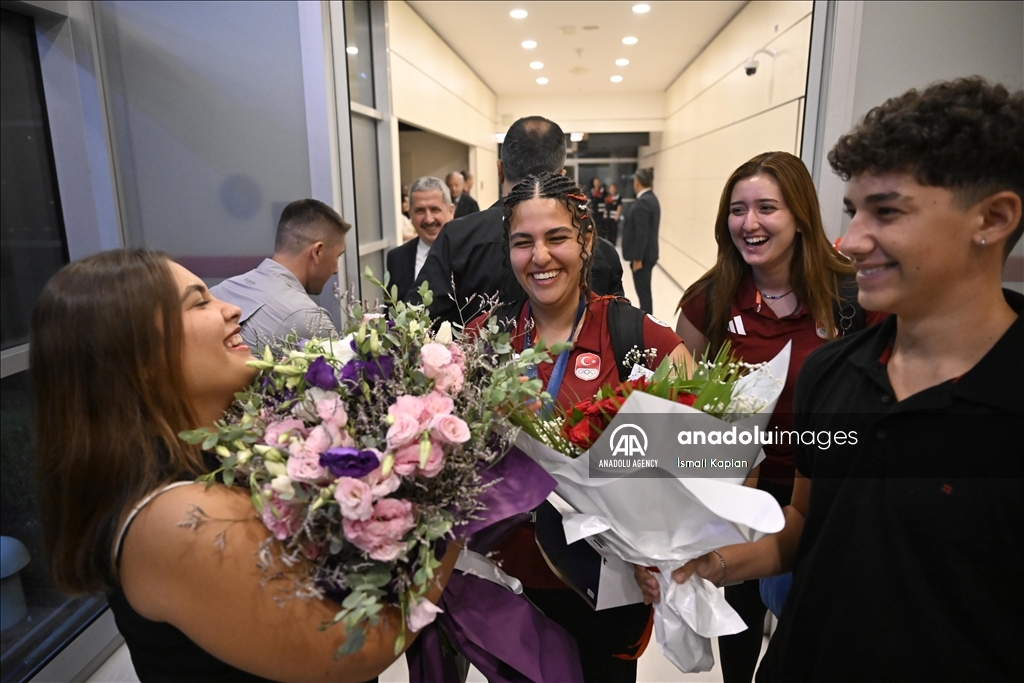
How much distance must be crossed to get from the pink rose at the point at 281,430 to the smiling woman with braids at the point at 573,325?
2.03 ft

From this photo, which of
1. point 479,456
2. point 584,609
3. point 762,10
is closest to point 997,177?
point 479,456

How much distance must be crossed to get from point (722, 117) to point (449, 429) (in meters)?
7.81

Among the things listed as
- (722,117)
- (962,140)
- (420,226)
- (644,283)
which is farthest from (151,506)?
(722,117)

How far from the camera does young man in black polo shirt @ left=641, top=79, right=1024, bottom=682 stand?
827 mm

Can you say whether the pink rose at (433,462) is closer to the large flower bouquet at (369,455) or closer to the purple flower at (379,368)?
the large flower bouquet at (369,455)

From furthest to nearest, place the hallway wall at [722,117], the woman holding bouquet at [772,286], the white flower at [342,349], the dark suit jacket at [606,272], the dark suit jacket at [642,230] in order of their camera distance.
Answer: the dark suit jacket at [642,230] → the hallway wall at [722,117] → the dark suit jacket at [606,272] → the woman holding bouquet at [772,286] → the white flower at [342,349]

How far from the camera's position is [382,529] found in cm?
88

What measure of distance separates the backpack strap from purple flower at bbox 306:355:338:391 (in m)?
0.80

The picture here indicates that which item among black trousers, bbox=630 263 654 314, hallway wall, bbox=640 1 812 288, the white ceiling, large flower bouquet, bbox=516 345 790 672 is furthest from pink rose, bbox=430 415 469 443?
black trousers, bbox=630 263 654 314

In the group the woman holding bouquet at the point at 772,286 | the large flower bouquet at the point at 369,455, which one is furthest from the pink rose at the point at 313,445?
the woman holding bouquet at the point at 772,286

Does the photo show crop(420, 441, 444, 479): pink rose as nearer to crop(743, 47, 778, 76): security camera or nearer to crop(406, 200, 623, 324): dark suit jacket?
crop(406, 200, 623, 324): dark suit jacket

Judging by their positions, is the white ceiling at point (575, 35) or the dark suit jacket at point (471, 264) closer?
the dark suit jacket at point (471, 264)

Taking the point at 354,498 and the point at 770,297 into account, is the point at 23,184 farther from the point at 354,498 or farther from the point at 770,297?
the point at 770,297

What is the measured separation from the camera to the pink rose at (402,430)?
2.93 ft
